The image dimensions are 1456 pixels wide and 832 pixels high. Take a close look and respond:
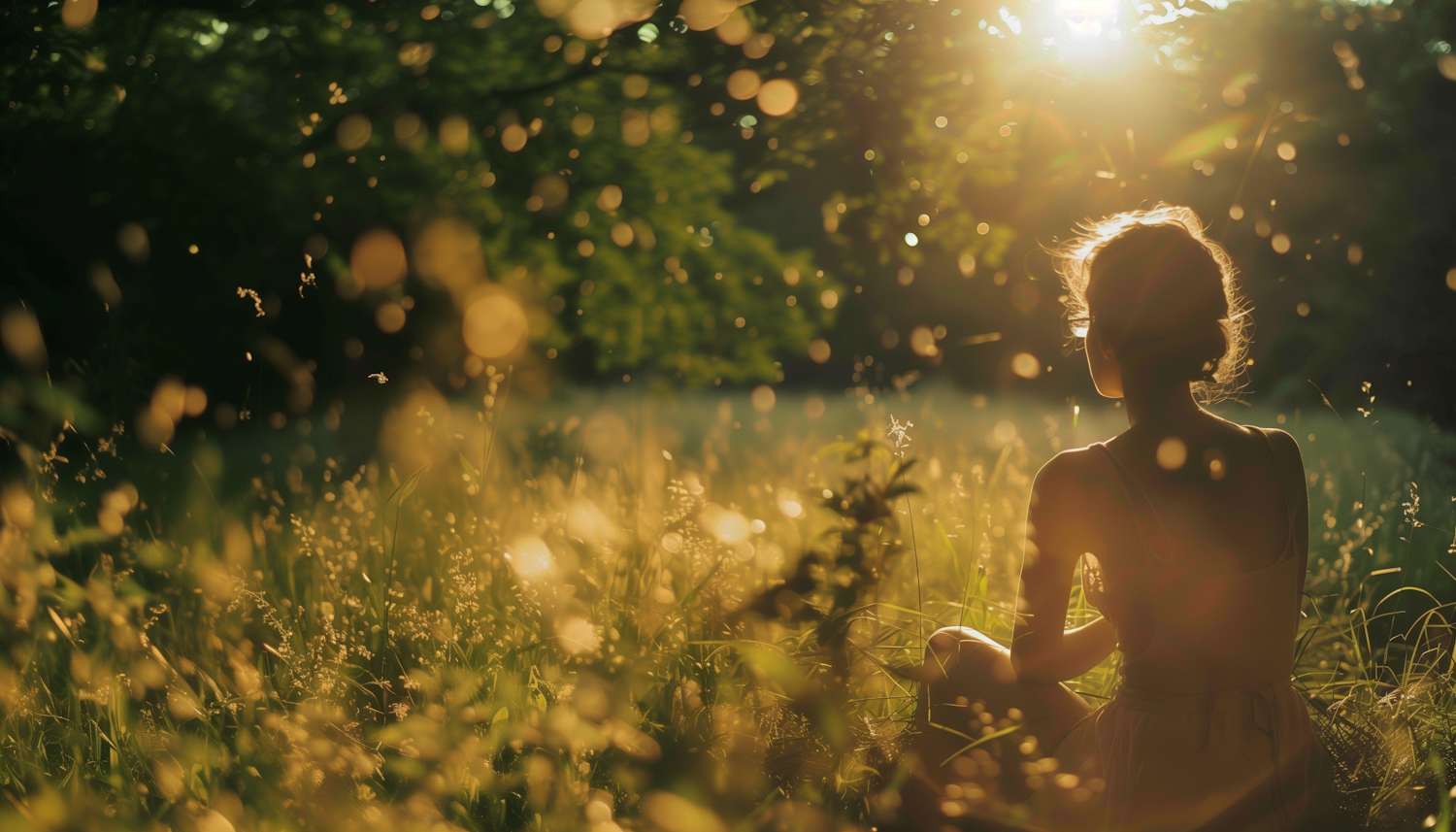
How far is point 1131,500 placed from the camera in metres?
1.65

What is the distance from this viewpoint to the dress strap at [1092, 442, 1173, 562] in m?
1.63

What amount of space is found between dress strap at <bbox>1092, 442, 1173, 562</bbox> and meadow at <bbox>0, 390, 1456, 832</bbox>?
1.36 ft

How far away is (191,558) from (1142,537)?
276 centimetres

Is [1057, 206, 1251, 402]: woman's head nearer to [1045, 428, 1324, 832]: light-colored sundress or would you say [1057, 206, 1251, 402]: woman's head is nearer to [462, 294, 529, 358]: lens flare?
[1045, 428, 1324, 832]: light-colored sundress

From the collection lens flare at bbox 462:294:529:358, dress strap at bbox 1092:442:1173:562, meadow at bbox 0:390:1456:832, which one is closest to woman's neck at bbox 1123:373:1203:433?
dress strap at bbox 1092:442:1173:562

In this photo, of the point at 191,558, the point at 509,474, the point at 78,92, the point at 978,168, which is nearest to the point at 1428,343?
the point at 978,168

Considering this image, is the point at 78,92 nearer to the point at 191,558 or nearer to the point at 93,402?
the point at 93,402

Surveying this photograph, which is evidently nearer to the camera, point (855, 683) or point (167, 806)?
point (167, 806)

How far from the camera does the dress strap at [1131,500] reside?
1.63 meters

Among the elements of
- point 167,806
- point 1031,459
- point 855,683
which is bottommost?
point 1031,459

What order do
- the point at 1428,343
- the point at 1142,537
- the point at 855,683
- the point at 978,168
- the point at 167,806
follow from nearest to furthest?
the point at 1142,537
the point at 167,806
the point at 855,683
the point at 978,168
the point at 1428,343

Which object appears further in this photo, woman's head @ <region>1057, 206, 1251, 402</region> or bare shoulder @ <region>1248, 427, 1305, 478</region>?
bare shoulder @ <region>1248, 427, 1305, 478</region>

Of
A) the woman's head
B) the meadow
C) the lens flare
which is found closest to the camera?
the woman's head

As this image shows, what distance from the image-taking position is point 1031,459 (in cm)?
409
